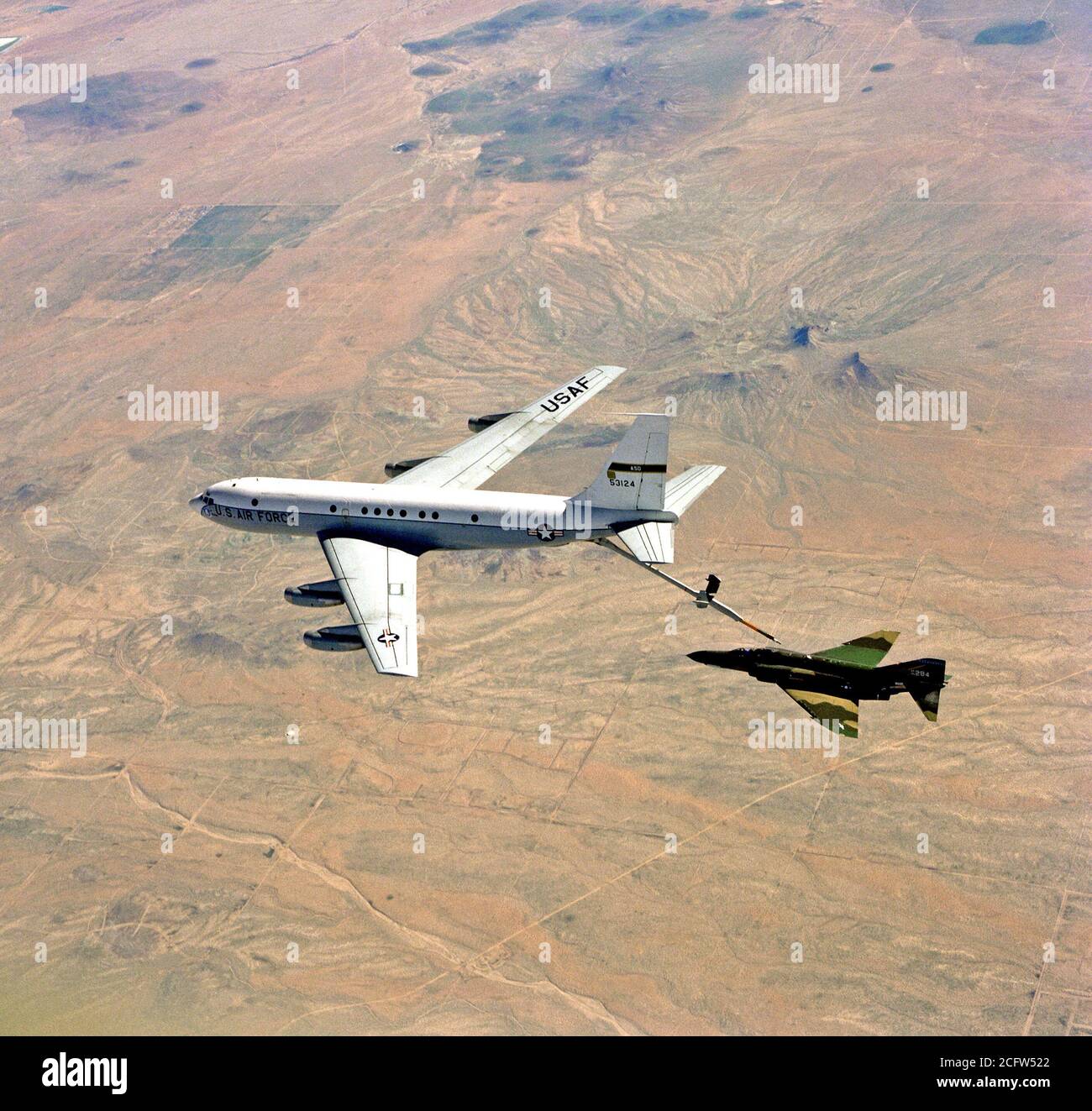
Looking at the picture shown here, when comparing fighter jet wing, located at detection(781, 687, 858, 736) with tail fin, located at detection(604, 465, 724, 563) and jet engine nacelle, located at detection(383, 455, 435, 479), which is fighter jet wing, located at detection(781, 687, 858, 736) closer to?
tail fin, located at detection(604, 465, 724, 563)

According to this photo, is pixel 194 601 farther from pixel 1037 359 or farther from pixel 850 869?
pixel 1037 359

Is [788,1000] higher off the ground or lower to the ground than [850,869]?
lower

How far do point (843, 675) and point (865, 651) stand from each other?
110 inches

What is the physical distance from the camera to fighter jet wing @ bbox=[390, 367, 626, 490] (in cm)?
9262

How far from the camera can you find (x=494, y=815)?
4213 inches

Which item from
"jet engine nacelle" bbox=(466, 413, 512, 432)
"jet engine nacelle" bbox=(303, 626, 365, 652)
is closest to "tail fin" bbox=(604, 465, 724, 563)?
"jet engine nacelle" bbox=(303, 626, 365, 652)

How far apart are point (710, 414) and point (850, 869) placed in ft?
229

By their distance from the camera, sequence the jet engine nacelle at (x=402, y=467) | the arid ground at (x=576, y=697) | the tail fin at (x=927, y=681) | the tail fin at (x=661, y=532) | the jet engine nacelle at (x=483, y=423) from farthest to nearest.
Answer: the jet engine nacelle at (x=483, y=423) < the arid ground at (x=576, y=697) < the jet engine nacelle at (x=402, y=467) < the tail fin at (x=661, y=532) < the tail fin at (x=927, y=681)

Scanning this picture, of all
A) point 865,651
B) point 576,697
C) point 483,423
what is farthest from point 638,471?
point 576,697

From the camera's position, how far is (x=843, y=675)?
8088 centimetres

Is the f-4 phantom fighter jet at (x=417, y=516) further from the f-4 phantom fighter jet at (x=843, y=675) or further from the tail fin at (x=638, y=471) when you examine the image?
the f-4 phantom fighter jet at (x=843, y=675)

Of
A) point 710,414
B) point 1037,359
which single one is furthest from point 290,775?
point 1037,359

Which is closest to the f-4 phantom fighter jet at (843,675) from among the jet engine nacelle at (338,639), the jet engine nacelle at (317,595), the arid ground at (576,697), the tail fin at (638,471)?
the tail fin at (638,471)

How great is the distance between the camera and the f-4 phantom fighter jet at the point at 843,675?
78.8 meters
